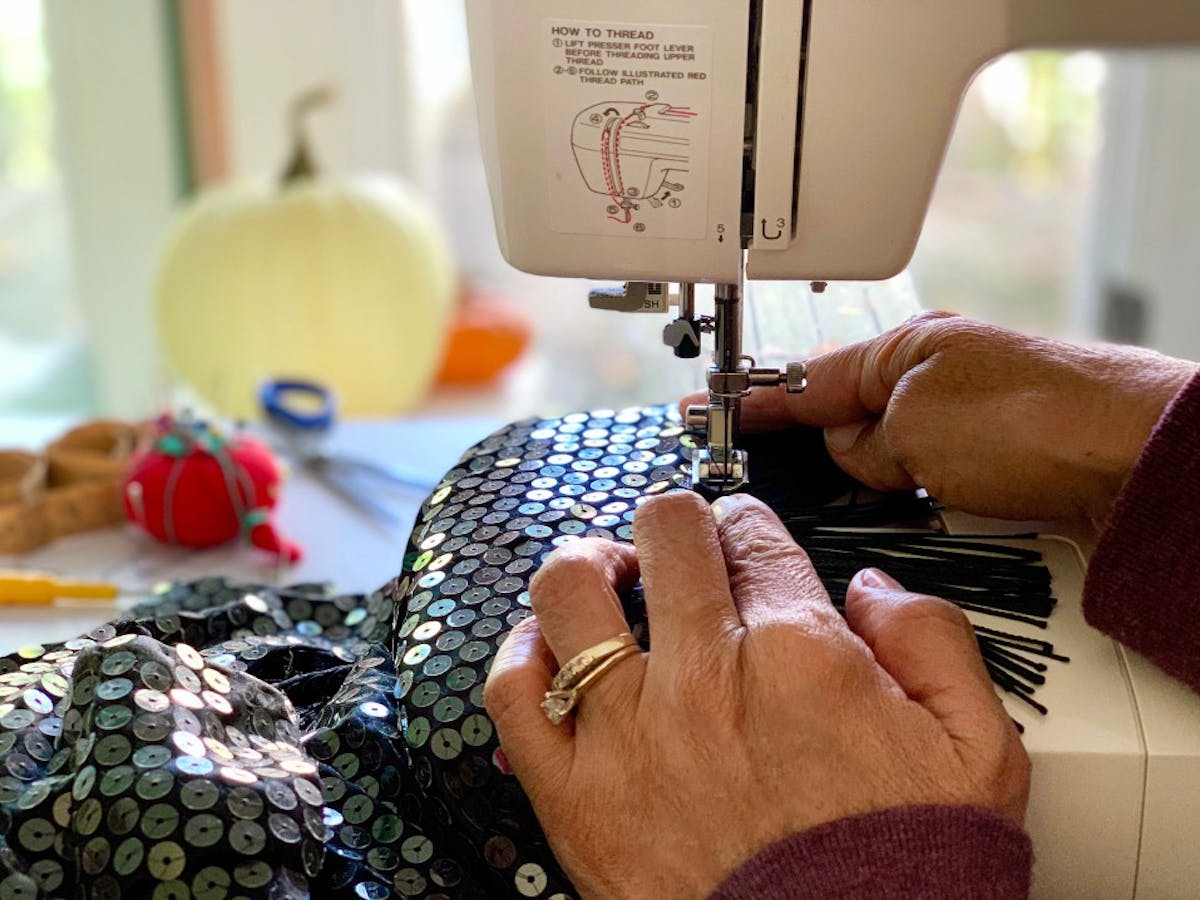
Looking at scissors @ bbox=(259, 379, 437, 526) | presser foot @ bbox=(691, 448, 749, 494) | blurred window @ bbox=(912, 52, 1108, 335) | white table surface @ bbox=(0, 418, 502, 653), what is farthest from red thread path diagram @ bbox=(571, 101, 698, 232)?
blurred window @ bbox=(912, 52, 1108, 335)

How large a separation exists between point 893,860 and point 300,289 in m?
1.71

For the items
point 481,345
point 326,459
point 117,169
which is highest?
point 117,169

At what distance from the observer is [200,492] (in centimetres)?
126

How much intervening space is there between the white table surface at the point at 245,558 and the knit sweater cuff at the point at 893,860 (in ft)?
1.94

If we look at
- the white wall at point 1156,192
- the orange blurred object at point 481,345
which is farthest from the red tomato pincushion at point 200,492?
the white wall at point 1156,192

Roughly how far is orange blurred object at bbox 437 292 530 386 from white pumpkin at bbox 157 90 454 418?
28 cm

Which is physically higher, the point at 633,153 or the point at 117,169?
the point at 633,153

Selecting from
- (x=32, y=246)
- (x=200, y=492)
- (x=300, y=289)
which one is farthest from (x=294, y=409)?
(x=32, y=246)

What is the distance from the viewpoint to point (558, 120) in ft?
2.68

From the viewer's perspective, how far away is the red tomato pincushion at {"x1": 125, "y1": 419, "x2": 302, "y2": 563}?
1253mm

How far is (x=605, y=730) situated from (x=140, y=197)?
80.4 inches

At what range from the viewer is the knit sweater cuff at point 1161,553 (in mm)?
732

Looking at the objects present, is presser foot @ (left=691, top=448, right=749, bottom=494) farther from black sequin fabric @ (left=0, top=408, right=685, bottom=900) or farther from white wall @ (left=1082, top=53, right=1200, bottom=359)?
white wall @ (left=1082, top=53, right=1200, bottom=359)

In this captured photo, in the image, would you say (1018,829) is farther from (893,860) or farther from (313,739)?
(313,739)
